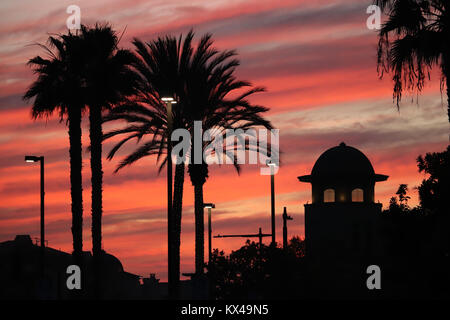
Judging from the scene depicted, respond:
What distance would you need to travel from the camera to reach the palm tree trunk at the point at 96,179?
44.2 meters

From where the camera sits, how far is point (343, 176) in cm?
7169

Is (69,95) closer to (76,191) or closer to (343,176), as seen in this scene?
(76,191)

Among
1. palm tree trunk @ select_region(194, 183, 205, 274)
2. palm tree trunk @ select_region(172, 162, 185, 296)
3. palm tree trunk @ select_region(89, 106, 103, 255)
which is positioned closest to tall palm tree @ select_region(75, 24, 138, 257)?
palm tree trunk @ select_region(89, 106, 103, 255)

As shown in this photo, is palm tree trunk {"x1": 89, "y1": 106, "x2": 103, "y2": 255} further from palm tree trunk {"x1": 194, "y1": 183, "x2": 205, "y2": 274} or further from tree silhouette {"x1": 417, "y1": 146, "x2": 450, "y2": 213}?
tree silhouette {"x1": 417, "y1": 146, "x2": 450, "y2": 213}

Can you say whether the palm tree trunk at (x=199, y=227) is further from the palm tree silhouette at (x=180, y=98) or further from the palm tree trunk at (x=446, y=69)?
the palm tree trunk at (x=446, y=69)

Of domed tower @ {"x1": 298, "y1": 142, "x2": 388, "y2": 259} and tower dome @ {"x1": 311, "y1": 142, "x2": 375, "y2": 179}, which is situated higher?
tower dome @ {"x1": 311, "y1": 142, "x2": 375, "y2": 179}

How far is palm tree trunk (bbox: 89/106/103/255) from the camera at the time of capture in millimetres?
44250

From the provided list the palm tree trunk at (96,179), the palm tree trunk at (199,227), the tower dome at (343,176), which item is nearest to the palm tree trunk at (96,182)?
the palm tree trunk at (96,179)

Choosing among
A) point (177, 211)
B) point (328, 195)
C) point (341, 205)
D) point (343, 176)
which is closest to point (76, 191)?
point (177, 211)

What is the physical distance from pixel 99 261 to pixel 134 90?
8.22 meters

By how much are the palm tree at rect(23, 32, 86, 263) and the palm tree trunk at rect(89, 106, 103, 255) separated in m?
0.73

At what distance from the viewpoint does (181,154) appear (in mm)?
46344
